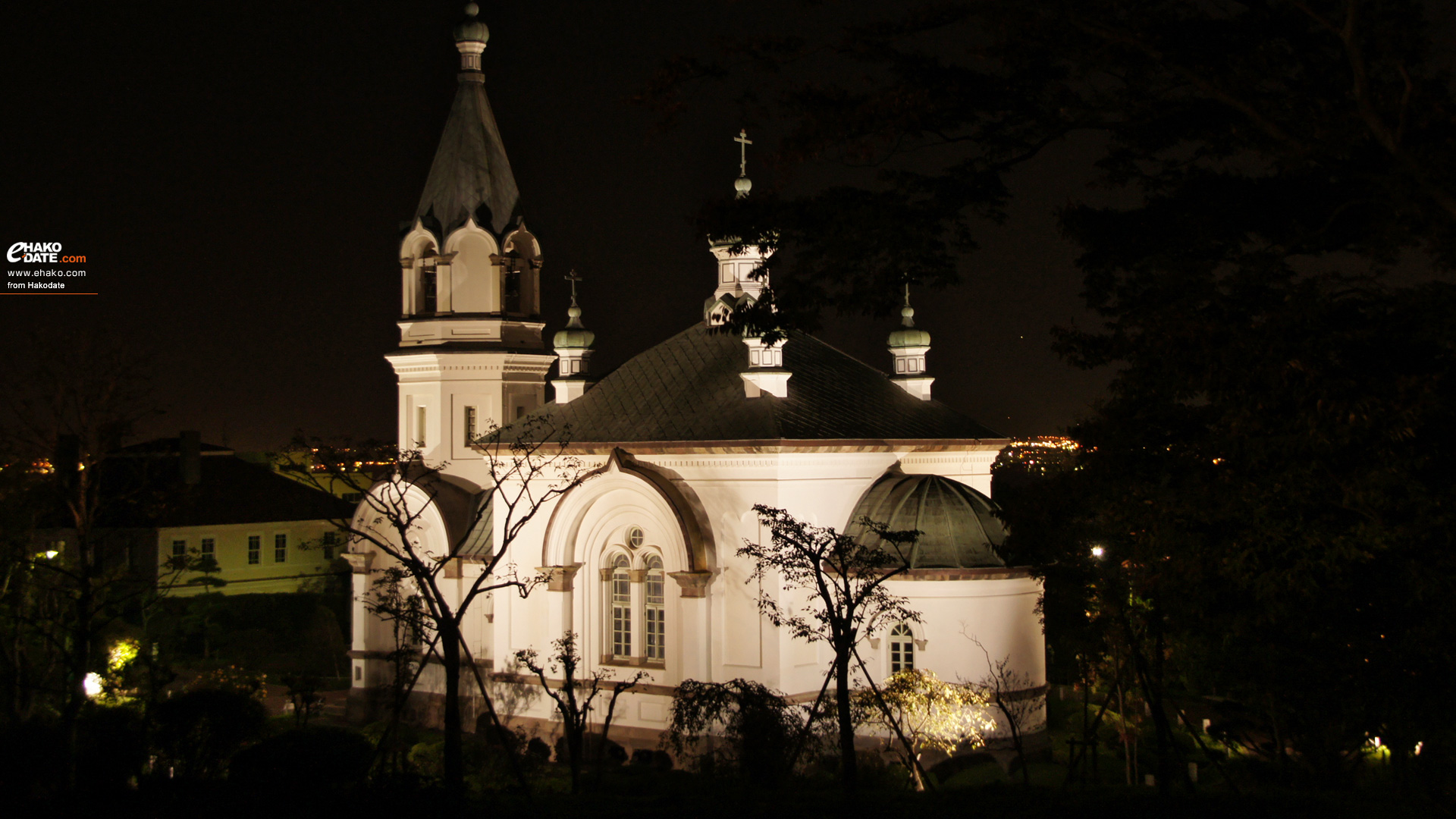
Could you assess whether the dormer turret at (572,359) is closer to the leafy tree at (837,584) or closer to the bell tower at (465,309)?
the bell tower at (465,309)

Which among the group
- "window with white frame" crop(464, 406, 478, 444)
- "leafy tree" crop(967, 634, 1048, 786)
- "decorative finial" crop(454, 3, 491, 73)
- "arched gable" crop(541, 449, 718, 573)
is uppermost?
"decorative finial" crop(454, 3, 491, 73)

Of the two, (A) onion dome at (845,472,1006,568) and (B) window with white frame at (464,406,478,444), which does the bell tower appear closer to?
(B) window with white frame at (464,406,478,444)

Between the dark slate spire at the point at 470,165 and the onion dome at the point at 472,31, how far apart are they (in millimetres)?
19

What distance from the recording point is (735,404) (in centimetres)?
2616

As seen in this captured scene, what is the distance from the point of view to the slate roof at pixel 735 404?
25625mm

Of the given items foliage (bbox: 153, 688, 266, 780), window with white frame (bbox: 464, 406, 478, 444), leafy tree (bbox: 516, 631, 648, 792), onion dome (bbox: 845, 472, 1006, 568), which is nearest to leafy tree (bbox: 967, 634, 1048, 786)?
onion dome (bbox: 845, 472, 1006, 568)

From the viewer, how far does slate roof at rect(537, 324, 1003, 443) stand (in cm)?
2562

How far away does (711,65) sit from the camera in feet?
41.7

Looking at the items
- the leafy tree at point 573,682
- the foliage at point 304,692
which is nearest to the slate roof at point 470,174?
the leafy tree at point 573,682

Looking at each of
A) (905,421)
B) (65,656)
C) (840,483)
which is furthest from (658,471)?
(65,656)

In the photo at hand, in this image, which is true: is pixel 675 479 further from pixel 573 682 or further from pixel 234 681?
pixel 234 681

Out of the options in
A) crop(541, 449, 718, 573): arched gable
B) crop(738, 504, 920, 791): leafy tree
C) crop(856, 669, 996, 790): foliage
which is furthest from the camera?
crop(541, 449, 718, 573): arched gable

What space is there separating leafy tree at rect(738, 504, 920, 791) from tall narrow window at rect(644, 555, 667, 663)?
242 cm

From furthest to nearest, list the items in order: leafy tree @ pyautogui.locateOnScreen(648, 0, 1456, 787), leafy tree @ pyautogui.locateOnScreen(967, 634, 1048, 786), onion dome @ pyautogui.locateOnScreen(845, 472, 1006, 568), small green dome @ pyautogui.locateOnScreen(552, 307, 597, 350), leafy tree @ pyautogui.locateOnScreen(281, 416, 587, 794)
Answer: small green dome @ pyautogui.locateOnScreen(552, 307, 597, 350), onion dome @ pyautogui.locateOnScreen(845, 472, 1006, 568), leafy tree @ pyautogui.locateOnScreen(967, 634, 1048, 786), leafy tree @ pyautogui.locateOnScreen(281, 416, 587, 794), leafy tree @ pyautogui.locateOnScreen(648, 0, 1456, 787)
